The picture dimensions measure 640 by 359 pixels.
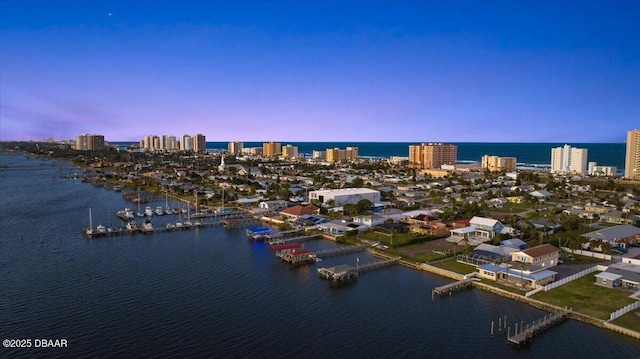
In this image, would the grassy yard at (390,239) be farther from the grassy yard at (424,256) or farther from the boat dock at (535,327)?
the boat dock at (535,327)

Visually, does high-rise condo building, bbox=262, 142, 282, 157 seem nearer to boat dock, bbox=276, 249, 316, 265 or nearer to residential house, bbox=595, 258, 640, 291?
boat dock, bbox=276, 249, 316, 265

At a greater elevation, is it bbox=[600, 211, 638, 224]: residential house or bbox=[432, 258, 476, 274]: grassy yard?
bbox=[600, 211, 638, 224]: residential house

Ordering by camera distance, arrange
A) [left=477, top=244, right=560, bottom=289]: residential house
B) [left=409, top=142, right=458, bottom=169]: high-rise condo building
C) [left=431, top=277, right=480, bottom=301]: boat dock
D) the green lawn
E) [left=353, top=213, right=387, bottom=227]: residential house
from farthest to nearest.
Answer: [left=409, top=142, right=458, bottom=169]: high-rise condo building < [left=353, top=213, right=387, bottom=227]: residential house < the green lawn < [left=477, top=244, right=560, bottom=289]: residential house < [left=431, top=277, right=480, bottom=301]: boat dock

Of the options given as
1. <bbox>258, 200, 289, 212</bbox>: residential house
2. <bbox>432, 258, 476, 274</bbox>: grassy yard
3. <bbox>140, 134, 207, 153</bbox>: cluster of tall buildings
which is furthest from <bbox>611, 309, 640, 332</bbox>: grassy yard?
<bbox>140, 134, 207, 153</bbox>: cluster of tall buildings

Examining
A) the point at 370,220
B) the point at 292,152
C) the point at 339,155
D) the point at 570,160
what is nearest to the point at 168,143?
the point at 292,152

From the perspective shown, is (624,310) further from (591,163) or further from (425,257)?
(591,163)

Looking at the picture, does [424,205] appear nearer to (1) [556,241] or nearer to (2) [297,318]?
(1) [556,241]

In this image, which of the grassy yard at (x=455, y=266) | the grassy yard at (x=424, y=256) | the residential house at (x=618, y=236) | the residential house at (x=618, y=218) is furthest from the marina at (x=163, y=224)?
the residential house at (x=618, y=218)
